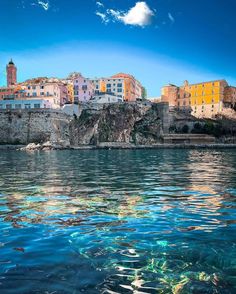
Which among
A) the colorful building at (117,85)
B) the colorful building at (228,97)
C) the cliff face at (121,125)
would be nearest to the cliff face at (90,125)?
the cliff face at (121,125)

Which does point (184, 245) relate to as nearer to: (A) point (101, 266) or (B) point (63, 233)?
(A) point (101, 266)

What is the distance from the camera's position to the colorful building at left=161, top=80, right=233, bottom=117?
322 feet

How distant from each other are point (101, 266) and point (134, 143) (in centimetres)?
7484

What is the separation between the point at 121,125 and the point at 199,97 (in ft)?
107

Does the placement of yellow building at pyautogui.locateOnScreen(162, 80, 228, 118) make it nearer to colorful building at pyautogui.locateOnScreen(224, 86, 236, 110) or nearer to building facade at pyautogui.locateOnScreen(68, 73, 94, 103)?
colorful building at pyautogui.locateOnScreen(224, 86, 236, 110)

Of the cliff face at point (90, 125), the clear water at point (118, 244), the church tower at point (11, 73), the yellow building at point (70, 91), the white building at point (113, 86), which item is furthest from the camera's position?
the church tower at point (11, 73)

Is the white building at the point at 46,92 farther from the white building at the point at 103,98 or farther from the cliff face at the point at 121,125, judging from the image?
A: the white building at the point at 103,98

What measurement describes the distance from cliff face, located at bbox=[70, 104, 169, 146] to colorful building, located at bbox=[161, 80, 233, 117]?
16353 millimetres

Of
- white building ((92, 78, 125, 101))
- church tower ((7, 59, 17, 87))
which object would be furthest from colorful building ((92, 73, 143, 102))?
church tower ((7, 59, 17, 87))

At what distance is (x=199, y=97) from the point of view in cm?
10294

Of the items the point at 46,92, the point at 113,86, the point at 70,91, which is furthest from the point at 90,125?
the point at 113,86

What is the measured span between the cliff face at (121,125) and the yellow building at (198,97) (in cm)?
1635

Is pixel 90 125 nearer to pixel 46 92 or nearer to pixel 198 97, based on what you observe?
pixel 46 92

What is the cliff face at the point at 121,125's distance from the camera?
81375 millimetres
